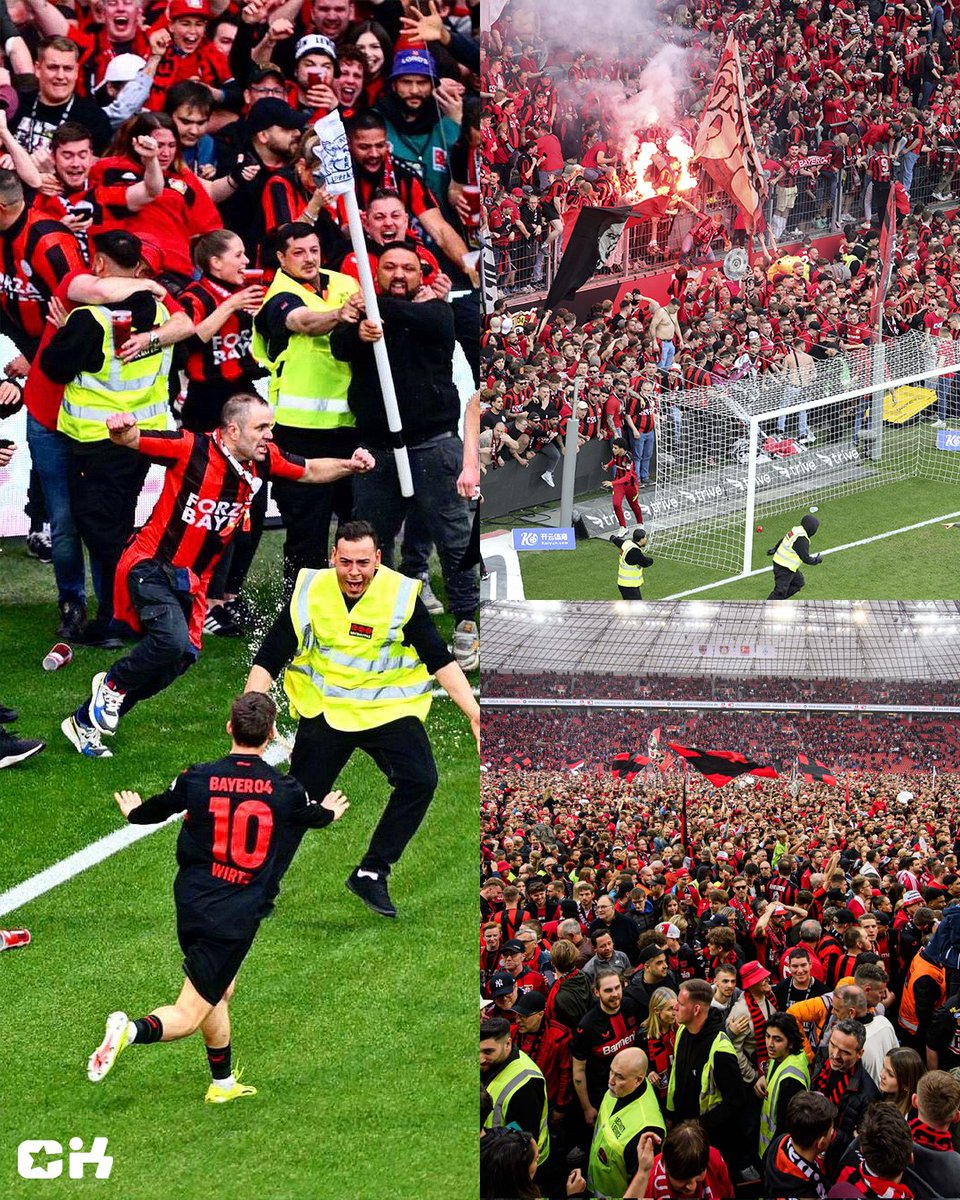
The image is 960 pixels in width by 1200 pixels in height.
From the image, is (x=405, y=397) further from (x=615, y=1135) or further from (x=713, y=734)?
(x=615, y=1135)

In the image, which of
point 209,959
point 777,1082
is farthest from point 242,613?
point 777,1082

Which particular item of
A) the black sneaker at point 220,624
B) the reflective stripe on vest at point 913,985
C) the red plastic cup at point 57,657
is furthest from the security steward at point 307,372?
the reflective stripe on vest at point 913,985

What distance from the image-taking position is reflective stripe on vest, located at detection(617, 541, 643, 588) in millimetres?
4707

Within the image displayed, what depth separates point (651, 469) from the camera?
4.74 metres

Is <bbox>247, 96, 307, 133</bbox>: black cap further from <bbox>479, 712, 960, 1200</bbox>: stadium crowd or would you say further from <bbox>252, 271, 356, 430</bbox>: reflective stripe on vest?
<bbox>479, 712, 960, 1200</bbox>: stadium crowd

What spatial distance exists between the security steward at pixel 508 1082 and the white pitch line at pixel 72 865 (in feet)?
3.67

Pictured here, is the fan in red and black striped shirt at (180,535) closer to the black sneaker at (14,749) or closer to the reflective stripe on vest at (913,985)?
the black sneaker at (14,749)

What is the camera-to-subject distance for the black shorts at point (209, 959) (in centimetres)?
442

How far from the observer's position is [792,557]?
4.69 meters

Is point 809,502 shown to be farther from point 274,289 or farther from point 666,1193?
point 666,1193

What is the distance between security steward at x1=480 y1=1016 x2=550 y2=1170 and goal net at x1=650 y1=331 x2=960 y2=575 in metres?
1.49

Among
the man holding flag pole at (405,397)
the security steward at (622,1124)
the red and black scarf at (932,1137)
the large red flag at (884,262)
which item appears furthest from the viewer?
the large red flag at (884,262)

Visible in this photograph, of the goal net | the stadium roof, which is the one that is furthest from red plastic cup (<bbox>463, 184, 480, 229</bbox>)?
the stadium roof

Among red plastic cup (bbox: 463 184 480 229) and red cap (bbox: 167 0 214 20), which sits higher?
red cap (bbox: 167 0 214 20)
